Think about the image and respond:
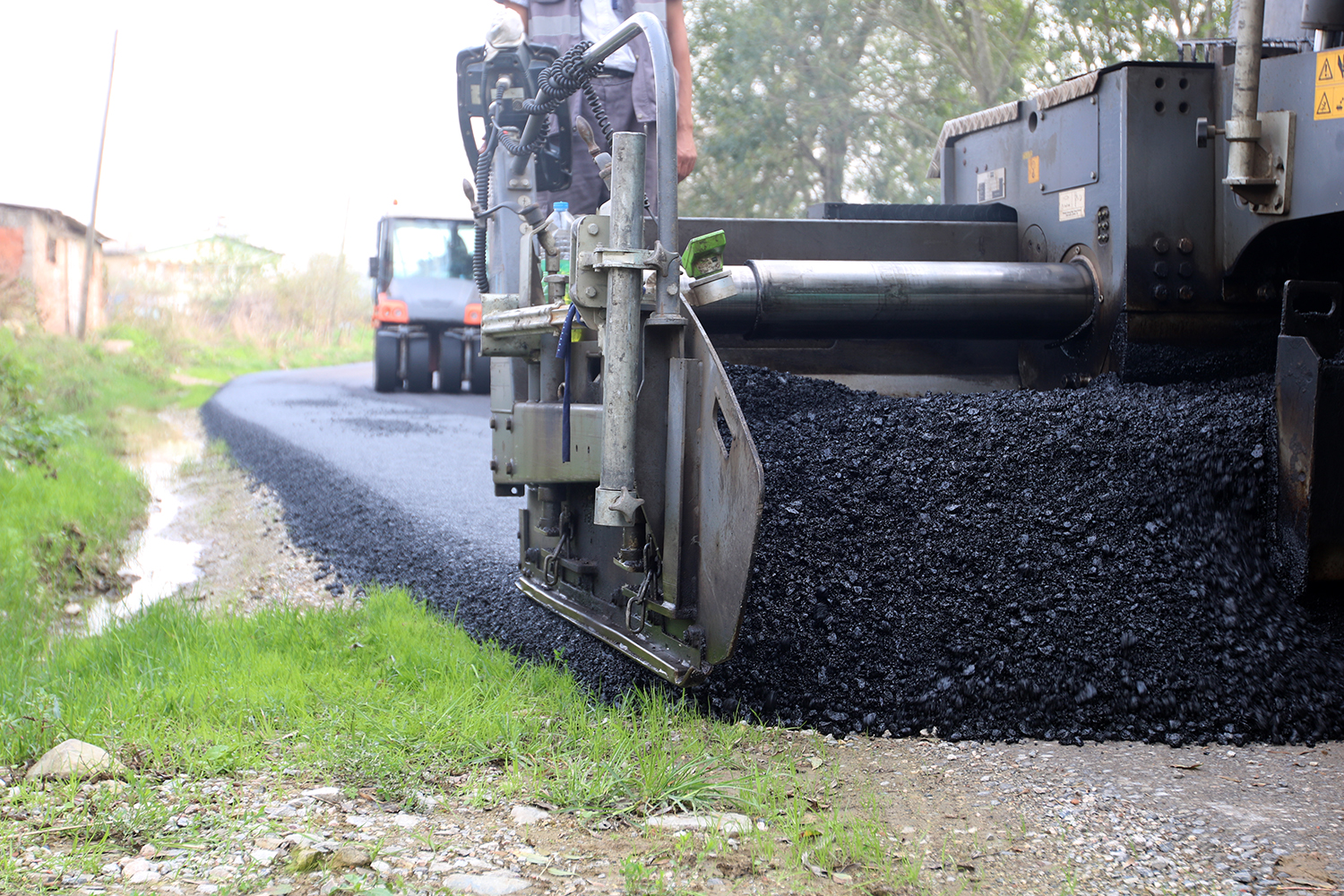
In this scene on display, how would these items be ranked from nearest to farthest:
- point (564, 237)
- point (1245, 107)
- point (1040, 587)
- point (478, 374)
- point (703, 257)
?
point (703, 257) < point (1040, 587) < point (1245, 107) < point (564, 237) < point (478, 374)

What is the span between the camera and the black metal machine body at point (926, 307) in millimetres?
2875

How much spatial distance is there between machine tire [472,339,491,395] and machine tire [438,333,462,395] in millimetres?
261

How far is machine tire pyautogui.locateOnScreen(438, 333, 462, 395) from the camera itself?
643 inches

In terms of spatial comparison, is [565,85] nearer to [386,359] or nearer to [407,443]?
A: [407,443]

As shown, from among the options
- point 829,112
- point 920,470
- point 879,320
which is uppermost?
point 829,112

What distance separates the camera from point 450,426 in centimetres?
1163

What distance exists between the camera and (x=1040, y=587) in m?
3.10

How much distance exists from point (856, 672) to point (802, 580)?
1.00 feet

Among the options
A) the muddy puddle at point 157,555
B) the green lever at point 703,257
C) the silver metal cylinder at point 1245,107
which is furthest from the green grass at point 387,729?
the silver metal cylinder at point 1245,107

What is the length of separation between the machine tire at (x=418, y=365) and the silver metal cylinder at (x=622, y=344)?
45.9ft

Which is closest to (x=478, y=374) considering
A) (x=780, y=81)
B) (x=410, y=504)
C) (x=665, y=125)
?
(x=780, y=81)

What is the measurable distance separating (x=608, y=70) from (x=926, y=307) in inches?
58.9

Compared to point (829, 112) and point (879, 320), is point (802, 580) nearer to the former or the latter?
point (879, 320)

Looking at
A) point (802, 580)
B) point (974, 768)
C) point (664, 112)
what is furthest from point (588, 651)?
point (664, 112)
